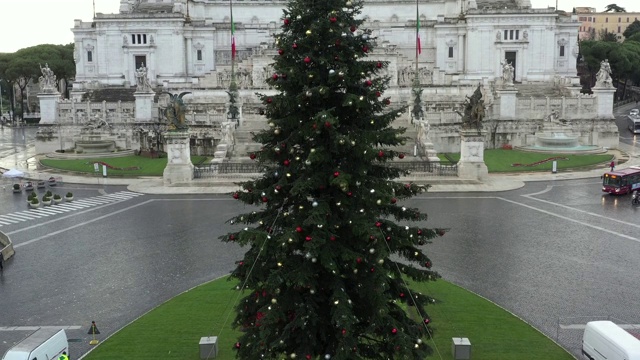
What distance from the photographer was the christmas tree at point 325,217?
1448cm

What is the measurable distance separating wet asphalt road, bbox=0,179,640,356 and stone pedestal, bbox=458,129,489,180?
571 cm

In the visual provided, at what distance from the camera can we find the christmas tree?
14477mm

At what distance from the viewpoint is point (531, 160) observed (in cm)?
6200

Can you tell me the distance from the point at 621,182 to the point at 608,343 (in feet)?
101

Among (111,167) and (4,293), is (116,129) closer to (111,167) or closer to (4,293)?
(111,167)

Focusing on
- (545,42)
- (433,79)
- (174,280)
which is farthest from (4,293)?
(545,42)

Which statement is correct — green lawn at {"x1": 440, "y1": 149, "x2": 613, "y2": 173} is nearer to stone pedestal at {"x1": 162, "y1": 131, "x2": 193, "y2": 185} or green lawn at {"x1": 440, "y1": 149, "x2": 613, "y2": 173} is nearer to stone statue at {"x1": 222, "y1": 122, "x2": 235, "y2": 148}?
stone statue at {"x1": 222, "y1": 122, "x2": 235, "y2": 148}

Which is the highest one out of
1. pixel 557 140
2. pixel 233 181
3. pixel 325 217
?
pixel 325 217

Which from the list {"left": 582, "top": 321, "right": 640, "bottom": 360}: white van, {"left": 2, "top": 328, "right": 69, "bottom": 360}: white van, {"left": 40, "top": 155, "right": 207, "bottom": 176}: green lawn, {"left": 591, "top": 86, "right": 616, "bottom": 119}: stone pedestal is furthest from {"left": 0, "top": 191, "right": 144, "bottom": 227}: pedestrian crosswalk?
{"left": 591, "top": 86, "right": 616, "bottom": 119}: stone pedestal

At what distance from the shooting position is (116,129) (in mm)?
74250

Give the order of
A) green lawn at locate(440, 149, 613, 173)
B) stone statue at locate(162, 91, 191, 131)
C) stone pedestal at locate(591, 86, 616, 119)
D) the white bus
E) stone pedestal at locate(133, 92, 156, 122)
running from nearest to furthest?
stone statue at locate(162, 91, 191, 131) → green lawn at locate(440, 149, 613, 173) → stone pedestal at locate(133, 92, 156, 122) → stone pedestal at locate(591, 86, 616, 119) → the white bus

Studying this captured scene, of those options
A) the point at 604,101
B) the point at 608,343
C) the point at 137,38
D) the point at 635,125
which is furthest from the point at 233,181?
the point at 635,125

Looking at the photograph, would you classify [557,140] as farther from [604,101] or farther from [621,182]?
[621,182]

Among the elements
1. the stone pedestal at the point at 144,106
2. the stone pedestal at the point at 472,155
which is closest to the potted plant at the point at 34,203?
the stone pedestal at the point at 144,106
